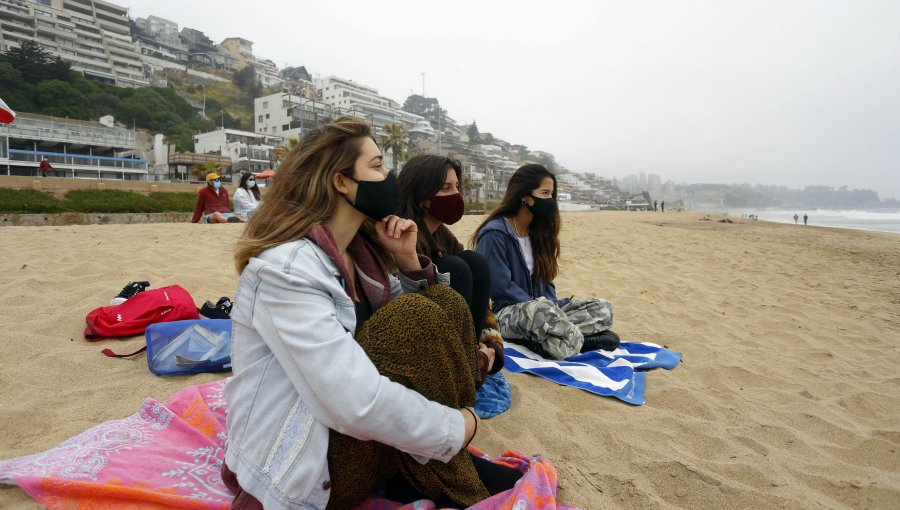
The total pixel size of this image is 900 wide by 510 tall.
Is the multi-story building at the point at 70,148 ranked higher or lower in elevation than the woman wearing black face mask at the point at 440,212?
higher

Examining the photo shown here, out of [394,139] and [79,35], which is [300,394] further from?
[79,35]

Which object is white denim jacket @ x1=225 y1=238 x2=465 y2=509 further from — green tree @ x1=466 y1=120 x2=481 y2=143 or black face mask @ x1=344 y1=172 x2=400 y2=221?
green tree @ x1=466 y1=120 x2=481 y2=143

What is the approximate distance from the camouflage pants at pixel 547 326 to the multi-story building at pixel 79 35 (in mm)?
73936

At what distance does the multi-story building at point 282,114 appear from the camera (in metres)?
64.0

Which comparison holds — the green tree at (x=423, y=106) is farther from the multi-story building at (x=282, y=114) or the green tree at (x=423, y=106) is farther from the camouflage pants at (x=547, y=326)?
the camouflage pants at (x=547, y=326)

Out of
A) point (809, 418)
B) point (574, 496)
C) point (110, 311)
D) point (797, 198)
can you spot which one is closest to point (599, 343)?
point (809, 418)

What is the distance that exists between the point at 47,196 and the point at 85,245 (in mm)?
14061

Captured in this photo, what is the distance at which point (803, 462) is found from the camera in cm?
200

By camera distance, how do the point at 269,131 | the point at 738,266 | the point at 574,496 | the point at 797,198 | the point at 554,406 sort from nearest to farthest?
the point at 574,496
the point at 554,406
the point at 738,266
the point at 269,131
the point at 797,198

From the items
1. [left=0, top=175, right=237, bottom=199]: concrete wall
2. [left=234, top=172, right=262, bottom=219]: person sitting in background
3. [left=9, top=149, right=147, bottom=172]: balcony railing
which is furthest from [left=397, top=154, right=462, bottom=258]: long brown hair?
[left=9, top=149, right=147, bottom=172]: balcony railing

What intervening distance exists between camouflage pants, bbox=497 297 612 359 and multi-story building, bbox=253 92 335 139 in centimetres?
6303

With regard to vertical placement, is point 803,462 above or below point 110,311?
below

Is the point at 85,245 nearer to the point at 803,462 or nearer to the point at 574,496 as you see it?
the point at 574,496

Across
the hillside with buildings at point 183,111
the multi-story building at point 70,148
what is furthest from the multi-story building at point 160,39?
the multi-story building at point 70,148
